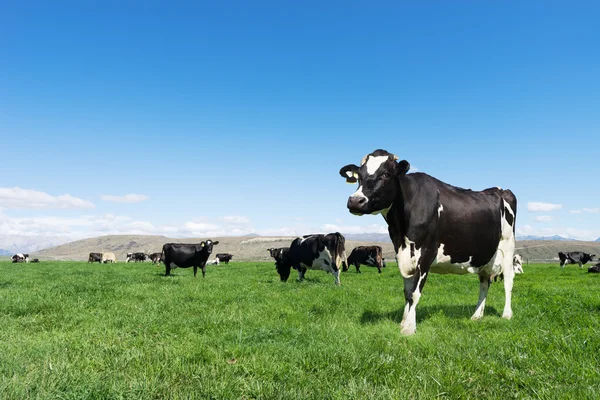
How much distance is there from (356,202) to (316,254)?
11.7 m

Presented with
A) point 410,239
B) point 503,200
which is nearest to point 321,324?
point 410,239

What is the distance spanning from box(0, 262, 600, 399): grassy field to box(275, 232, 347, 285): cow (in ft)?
26.7

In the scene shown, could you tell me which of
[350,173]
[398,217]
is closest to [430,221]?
[398,217]

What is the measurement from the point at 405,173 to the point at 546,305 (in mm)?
5171

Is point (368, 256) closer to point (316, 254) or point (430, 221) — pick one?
point (316, 254)

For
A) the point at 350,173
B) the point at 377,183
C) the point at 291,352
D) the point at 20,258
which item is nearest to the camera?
the point at 291,352

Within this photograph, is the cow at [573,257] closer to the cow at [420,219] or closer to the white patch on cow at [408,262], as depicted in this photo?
the cow at [420,219]

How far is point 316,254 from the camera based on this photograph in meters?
18.3

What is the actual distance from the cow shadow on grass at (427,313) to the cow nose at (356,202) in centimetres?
247

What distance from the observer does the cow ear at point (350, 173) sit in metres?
7.73

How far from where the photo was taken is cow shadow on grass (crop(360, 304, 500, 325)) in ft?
27.0

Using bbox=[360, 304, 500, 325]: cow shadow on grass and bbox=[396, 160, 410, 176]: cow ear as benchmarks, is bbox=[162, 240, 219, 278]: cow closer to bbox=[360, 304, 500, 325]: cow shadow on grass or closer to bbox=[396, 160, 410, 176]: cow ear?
bbox=[360, 304, 500, 325]: cow shadow on grass

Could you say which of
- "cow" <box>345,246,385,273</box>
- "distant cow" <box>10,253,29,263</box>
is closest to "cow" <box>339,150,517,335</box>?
"cow" <box>345,246,385,273</box>

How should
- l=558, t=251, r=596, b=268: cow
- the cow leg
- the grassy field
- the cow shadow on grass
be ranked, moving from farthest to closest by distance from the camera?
l=558, t=251, r=596, b=268: cow
the cow leg
the cow shadow on grass
the grassy field
